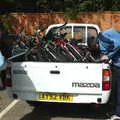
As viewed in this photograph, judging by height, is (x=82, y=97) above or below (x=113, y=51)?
below

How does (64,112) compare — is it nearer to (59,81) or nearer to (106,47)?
(59,81)

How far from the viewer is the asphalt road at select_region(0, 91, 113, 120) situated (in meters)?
9.73

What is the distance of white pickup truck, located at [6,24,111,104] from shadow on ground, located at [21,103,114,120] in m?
0.68

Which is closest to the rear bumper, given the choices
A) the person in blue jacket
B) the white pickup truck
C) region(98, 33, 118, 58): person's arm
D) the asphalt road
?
the white pickup truck

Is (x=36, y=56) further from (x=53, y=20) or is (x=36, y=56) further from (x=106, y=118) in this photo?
(x=53, y=20)

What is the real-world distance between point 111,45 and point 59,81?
1115 millimetres

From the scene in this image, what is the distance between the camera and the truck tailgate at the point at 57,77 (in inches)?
353

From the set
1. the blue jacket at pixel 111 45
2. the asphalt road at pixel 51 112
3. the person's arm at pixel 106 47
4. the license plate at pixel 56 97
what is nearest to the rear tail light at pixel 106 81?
the blue jacket at pixel 111 45

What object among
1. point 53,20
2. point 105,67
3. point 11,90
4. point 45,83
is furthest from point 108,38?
point 53,20

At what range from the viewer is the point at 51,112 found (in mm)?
10234

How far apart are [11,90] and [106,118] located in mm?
1864

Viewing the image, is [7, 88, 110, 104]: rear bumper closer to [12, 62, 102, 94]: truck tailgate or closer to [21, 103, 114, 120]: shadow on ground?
[12, 62, 102, 94]: truck tailgate

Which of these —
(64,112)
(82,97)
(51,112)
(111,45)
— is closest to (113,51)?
(111,45)

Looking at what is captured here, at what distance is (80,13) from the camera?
2411 centimetres
